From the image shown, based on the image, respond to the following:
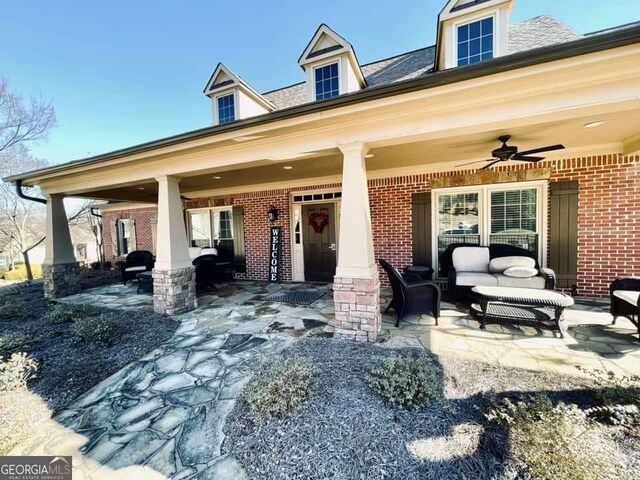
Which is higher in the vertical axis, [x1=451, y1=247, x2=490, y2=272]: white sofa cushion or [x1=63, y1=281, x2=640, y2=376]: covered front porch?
[x1=451, y1=247, x2=490, y2=272]: white sofa cushion

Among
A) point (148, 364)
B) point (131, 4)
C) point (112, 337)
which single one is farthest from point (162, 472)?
point (131, 4)

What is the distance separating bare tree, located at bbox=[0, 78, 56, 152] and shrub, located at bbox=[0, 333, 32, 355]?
456 inches

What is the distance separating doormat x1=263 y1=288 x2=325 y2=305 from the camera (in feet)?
17.0

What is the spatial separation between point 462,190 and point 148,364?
6037mm

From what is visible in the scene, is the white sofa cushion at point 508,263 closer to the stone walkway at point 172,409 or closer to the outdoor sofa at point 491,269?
the outdoor sofa at point 491,269

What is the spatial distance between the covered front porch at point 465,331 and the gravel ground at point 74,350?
0.49 meters

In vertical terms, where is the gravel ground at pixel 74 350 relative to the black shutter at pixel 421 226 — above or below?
below

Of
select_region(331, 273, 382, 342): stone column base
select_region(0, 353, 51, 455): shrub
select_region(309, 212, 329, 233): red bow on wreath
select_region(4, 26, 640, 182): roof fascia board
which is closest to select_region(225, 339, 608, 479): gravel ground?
select_region(331, 273, 382, 342): stone column base

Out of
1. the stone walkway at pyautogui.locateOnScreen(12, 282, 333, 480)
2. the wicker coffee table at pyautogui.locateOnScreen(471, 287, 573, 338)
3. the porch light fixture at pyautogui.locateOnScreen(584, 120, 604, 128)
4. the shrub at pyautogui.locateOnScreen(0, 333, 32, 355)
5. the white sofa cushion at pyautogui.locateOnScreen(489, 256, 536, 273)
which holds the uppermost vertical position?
the porch light fixture at pyautogui.locateOnScreen(584, 120, 604, 128)

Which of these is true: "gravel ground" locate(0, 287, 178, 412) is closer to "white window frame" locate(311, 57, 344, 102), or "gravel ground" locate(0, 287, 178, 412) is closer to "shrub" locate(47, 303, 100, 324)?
"shrub" locate(47, 303, 100, 324)

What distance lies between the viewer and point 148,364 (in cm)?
301

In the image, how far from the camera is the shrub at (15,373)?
8.22ft

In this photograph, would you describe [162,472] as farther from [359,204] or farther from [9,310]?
[9,310]

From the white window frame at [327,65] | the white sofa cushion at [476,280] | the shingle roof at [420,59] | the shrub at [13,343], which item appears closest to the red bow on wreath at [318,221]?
the white window frame at [327,65]
